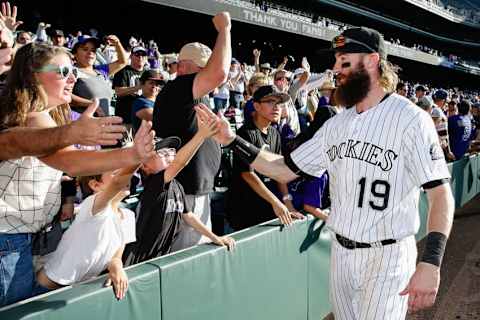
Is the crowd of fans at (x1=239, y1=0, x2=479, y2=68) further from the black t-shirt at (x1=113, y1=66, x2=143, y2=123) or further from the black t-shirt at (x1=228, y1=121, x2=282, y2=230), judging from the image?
the black t-shirt at (x1=228, y1=121, x2=282, y2=230)

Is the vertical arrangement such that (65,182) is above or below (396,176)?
below

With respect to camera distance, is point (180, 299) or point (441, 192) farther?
point (180, 299)

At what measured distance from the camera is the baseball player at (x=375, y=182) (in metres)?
2.24

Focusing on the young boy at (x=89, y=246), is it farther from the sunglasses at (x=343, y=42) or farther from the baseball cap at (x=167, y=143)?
the sunglasses at (x=343, y=42)

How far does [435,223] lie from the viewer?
209 centimetres

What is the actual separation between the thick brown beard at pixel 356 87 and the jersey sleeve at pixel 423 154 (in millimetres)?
314

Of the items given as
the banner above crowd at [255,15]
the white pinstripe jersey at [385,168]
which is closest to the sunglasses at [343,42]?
the white pinstripe jersey at [385,168]

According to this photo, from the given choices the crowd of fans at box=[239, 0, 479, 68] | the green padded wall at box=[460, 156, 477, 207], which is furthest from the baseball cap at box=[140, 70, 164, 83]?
the crowd of fans at box=[239, 0, 479, 68]

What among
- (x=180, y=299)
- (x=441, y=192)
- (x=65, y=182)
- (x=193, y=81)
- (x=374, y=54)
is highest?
(x=374, y=54)

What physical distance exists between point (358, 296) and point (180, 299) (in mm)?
892

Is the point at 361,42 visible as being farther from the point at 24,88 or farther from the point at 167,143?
the point at 24,88

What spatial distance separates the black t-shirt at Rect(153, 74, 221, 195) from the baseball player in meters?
0.97

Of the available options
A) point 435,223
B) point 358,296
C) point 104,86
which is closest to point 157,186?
point 358,296

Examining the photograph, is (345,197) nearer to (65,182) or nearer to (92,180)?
(92,180)
